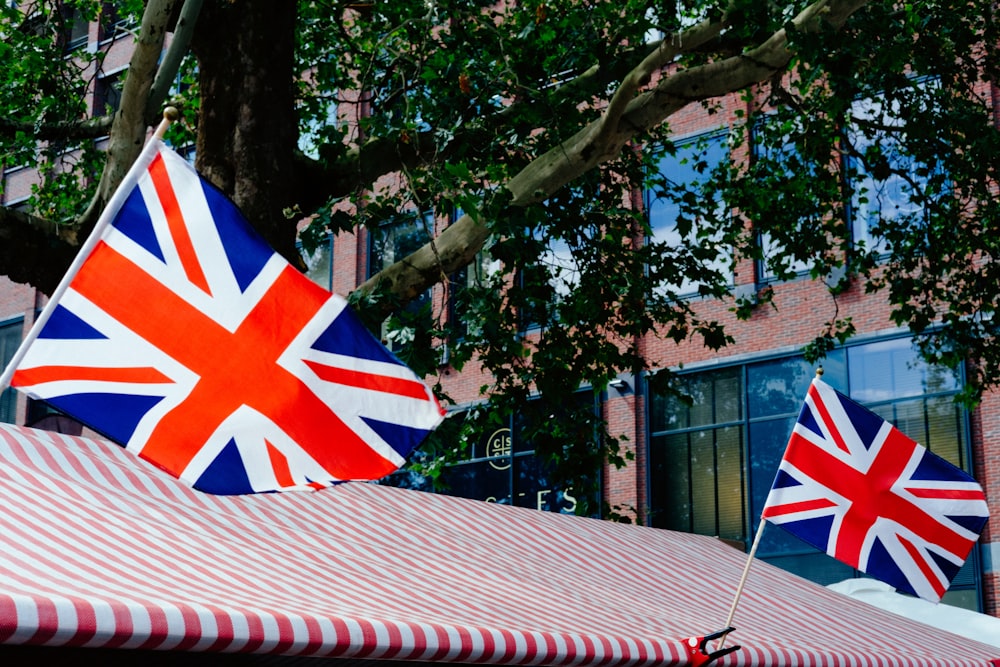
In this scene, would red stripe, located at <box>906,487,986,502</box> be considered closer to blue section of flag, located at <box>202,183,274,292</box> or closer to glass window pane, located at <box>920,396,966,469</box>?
blue section of flag, located at <box>202,183,274,292</box>

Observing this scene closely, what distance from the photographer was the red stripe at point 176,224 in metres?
4.11

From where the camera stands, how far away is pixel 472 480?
2411 cm

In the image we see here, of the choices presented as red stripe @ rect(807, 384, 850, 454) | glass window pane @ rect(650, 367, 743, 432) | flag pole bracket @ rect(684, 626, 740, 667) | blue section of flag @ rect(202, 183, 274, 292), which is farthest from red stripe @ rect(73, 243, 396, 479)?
glass window pane @ rect(650, 367, 743, 432)

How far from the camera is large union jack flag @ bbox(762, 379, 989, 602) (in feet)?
22.1

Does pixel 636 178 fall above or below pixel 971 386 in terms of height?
above

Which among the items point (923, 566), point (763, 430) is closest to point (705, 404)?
point (763, 430)

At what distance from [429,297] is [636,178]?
11.4 m

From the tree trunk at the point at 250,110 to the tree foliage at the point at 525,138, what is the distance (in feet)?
0.06

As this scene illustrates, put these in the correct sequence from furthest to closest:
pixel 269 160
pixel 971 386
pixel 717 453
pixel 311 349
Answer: pixel 717 453, pixel 971 386, pixel 269 160, pixel 311 349

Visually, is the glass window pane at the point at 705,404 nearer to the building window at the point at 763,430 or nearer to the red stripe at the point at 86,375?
the building window at the point at 763,430

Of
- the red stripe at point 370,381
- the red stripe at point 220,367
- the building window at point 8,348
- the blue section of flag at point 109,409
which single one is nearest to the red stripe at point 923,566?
the red stripe at point 370,381

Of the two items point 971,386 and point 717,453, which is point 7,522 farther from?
→ point 717,453

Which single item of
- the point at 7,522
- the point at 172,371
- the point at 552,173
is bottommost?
the point at 7,522

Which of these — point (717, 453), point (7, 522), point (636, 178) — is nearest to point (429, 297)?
point (717, 453)
